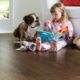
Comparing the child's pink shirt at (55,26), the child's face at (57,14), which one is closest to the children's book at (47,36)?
the child's pink shirt at (55,26)

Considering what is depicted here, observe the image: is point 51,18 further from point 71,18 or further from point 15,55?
point 15,55

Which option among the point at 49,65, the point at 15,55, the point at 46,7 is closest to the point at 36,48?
the point at 15,55

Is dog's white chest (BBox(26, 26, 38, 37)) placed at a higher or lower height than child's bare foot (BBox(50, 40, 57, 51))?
higher

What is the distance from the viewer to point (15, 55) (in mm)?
2410

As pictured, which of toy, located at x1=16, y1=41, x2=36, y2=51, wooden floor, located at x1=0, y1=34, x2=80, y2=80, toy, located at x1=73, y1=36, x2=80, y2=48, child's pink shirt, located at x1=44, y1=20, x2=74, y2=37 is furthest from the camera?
child's pink shirt, located at x1=44, y1=20, x2=74, y2=37

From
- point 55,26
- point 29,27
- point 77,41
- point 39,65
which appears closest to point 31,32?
point 29,27

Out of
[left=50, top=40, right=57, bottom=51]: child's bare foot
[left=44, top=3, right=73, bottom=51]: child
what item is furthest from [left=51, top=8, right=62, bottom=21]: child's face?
[left=50, top=40, right=57, bottom=51]: child's bare foot

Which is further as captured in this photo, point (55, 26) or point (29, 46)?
point (55, 26)

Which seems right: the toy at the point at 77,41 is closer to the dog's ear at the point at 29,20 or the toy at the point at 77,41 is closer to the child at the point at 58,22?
the child at the point at 58,22

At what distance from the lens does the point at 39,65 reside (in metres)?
2.08

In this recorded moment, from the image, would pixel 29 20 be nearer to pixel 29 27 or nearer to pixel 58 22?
pixel 29 27

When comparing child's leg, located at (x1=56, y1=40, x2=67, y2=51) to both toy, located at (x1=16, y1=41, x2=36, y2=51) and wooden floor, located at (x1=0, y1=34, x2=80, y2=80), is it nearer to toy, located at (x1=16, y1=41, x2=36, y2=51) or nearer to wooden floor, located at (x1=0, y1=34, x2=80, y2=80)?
wooden floor, located at (x1=0, y1=34, x2=80, y2=80)

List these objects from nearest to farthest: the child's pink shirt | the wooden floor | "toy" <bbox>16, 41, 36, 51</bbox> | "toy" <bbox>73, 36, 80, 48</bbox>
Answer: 1. the wooden floor
2. "toy" <bbox>16, 41, 36, 51</bbox>
3. "toy" <bbox>73, 36, 80, 48</bbox>
4. the child's pink shirt

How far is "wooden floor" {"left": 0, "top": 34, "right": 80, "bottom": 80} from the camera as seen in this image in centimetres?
180
